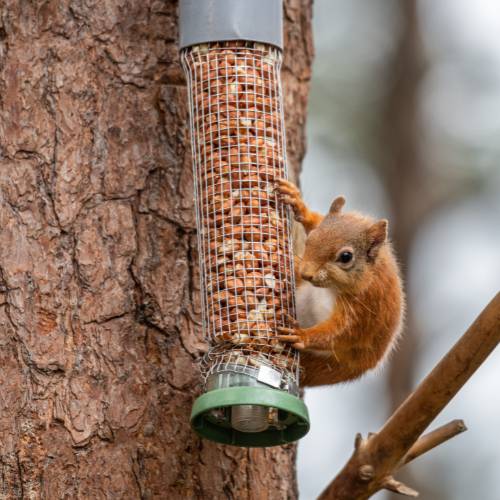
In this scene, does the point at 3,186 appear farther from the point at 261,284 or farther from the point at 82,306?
the point at 261,284

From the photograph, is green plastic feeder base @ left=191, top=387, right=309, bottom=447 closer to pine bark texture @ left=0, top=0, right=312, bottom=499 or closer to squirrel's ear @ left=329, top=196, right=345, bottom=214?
pine bark texture @ left=0, top=0, right=312, bottom=499

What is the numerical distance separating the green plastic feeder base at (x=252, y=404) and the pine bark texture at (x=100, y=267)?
27 centimetres

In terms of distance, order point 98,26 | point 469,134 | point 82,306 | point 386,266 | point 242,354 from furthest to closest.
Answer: point 469,134
point 386,266
point 98,26
point 82,306
point 242,354

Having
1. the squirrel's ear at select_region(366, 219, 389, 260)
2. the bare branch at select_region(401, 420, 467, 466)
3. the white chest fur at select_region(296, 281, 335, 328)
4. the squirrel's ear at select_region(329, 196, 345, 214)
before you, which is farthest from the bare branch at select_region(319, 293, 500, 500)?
the squirrel's ear at select_region(329, 196, 345, 214)

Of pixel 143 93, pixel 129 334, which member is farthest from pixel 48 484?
pixel 143 93

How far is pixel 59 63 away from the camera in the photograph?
3607 mm

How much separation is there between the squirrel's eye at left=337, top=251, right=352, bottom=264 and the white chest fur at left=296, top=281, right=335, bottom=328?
0.12m

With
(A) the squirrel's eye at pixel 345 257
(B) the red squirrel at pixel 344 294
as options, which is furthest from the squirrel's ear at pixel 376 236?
(A) the squirrel's eye at pixel 345 257

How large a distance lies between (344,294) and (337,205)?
1.08 feet

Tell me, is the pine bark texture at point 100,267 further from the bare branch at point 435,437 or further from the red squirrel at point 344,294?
the bare branch at point 435,437

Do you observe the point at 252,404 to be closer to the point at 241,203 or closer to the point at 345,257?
the point at 241,203

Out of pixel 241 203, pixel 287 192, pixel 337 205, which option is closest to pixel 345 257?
pixel 337 205

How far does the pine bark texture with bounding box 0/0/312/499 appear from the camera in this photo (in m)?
3.30

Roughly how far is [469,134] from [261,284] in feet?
17.9
